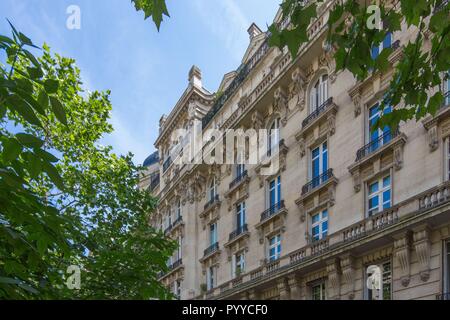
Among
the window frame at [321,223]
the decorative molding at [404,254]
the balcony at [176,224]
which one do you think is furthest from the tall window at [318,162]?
the balcony at [176,224]

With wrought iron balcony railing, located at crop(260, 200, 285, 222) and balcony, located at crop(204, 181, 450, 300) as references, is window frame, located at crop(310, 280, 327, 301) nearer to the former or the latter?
balcony, located at crop(204, 181, 450, 300)

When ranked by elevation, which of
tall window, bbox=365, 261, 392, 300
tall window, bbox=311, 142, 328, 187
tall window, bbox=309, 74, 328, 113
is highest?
tall window, bbox=309, 74, 328, 113

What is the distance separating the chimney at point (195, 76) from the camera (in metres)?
41.2

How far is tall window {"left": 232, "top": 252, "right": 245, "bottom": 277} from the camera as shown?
2899 centimetres

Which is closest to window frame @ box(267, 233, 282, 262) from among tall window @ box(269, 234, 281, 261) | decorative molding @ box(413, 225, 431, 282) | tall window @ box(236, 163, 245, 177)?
tall window @ box(269, 234, 281, 261)

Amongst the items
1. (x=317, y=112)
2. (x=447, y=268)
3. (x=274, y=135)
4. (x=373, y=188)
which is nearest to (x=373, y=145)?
(x=373, y=188)

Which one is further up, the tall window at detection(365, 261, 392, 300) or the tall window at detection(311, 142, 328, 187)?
the tall window at detection(311, 142, 328, 187)

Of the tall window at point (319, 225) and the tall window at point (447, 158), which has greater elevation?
the tall window at point (447, 158)

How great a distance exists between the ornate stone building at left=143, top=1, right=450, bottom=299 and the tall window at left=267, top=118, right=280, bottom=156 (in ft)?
0.35

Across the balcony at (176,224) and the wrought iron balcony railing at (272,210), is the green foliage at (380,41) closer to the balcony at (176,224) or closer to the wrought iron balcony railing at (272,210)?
the wrought iron balcony railing at (272,210)

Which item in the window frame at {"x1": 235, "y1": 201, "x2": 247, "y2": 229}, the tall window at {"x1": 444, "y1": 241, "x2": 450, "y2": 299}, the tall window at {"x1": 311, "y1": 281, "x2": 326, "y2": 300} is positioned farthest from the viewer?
the window frame at {"x1": 235, "y1": 201, "x2": 247, "y2": 229}

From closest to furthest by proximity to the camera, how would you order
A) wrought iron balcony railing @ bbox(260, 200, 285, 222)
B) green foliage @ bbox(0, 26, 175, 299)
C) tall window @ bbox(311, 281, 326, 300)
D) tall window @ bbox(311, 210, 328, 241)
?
green foliage @ bbox(0, 26, 175, 299), tall window @ bbox(311, 281, 326, 300), tall window @ bbox(311, 210, 328, 241), wrought iron balcony railing @ bbox(260, 200, 285, 222)

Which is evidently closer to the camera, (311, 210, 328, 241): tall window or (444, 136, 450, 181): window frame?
(444, 136, 450, 181): window frame

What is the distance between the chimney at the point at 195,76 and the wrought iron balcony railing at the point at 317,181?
19.1 m
